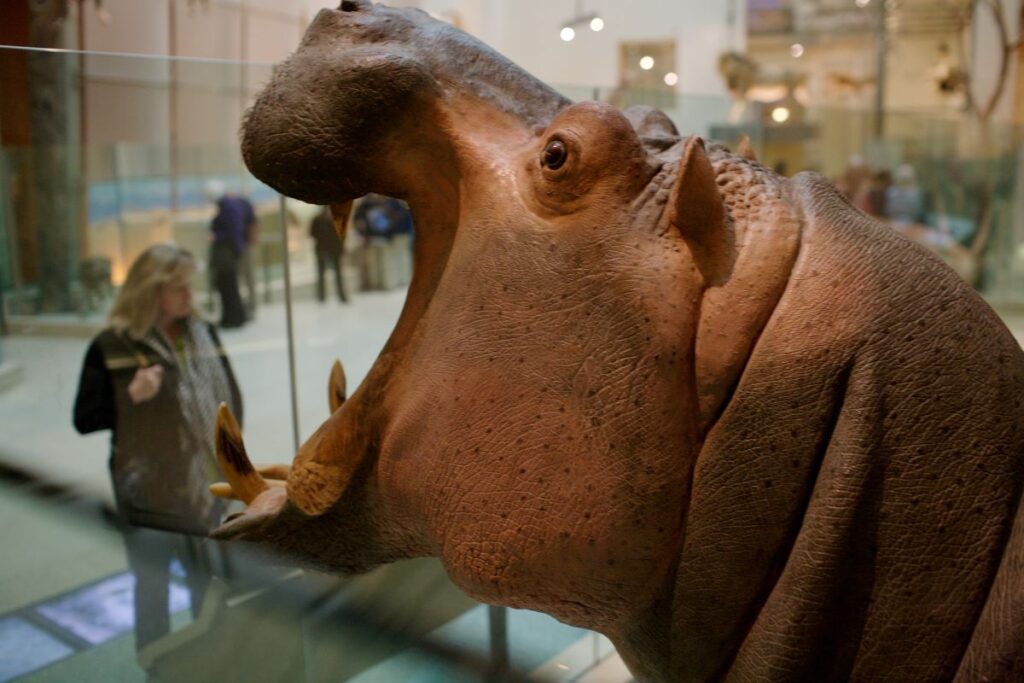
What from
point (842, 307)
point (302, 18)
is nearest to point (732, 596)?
point (842, 307)

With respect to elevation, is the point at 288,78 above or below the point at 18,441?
above

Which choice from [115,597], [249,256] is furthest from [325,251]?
[115,597]

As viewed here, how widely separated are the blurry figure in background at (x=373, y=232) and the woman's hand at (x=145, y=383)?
86 centimetres

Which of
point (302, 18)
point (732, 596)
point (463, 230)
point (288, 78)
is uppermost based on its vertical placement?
point (302, 18)

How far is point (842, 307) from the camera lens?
0.62 m

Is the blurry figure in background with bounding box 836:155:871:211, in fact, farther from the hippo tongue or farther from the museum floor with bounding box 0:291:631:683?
the hippo tongue

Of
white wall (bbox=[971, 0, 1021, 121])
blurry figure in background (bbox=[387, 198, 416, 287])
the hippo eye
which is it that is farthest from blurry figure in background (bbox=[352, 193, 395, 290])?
white wall (bbox=[971, 0, 1021, 121])

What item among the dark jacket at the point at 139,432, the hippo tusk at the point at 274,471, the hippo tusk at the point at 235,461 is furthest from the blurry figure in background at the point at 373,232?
the hippo tusk at the point at 235,461

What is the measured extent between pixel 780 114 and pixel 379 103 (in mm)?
4099

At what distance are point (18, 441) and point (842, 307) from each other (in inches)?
75.8

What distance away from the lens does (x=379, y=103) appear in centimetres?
75

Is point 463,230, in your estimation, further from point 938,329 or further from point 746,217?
point 938,329

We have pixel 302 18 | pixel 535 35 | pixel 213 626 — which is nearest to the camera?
pixel 213 626

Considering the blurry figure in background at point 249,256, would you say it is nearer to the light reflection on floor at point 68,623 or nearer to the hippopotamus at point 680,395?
the light reflection on floor at point 68,623
